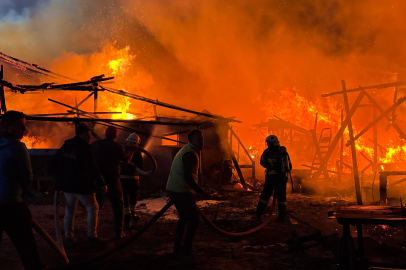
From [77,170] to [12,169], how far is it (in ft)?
6.83

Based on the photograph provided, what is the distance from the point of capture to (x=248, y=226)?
759 centimetres

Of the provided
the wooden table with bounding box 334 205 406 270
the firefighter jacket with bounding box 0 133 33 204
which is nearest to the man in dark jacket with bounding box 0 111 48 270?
the firefighter jacket with bounding box 0 133 33 204

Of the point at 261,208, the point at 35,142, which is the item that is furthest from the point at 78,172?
the point at 35,142

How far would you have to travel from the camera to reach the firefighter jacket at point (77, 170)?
5.56 metres

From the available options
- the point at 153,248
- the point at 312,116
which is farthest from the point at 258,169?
the point at 153,248

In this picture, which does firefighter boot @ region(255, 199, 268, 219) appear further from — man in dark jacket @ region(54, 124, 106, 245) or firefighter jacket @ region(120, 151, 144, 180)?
man in dark jacket @ region(54, 124, 106, 245)

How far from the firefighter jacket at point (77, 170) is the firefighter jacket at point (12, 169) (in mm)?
1978

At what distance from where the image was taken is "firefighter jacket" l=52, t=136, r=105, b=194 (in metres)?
5.56

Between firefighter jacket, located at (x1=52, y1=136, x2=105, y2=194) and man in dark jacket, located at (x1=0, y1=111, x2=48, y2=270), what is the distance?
195 centimetres

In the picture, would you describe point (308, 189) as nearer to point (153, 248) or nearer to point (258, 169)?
point (153, 248)

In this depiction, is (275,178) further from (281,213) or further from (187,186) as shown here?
(187,186)

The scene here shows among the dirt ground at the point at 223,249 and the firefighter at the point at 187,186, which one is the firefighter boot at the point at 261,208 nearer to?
the dirt ground at the point at 223,249

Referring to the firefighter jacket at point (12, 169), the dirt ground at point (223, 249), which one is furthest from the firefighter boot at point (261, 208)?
the firefighter jacket at point (12, 169)

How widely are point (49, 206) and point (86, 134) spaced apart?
6.24 metres
